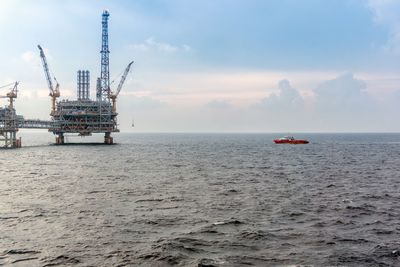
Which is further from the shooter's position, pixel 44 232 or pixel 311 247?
pixel 44 232

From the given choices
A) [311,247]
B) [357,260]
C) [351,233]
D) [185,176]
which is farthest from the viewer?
[185,176]

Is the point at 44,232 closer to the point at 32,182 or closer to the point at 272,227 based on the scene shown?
the point at 272,227

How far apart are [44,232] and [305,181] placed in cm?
5231

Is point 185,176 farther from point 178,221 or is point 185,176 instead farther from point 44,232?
point 44,232

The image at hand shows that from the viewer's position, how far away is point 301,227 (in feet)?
132

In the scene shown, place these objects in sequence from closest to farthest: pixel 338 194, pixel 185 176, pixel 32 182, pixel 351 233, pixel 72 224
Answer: pixel 351 233, pixel 72 224, pixel 338 194, pixel 32 182, pixel 185 176

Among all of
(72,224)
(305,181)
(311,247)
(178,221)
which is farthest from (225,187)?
(311,247)

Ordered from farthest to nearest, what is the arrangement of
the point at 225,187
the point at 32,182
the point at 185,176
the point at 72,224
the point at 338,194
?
the point at 185,176 → the point at 32,182 → the point at 225,187 → the point at 338,194 → the point at 72,224

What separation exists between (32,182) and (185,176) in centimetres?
2973

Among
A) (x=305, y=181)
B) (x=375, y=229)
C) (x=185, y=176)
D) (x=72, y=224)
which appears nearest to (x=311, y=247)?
(x=375, y=229)

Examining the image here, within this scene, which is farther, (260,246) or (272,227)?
(272,227)

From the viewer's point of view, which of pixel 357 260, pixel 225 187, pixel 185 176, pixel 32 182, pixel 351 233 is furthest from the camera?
pixel 185 176

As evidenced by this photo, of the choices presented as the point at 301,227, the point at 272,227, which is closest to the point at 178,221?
the point at 272,227

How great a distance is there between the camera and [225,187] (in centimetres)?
6994
